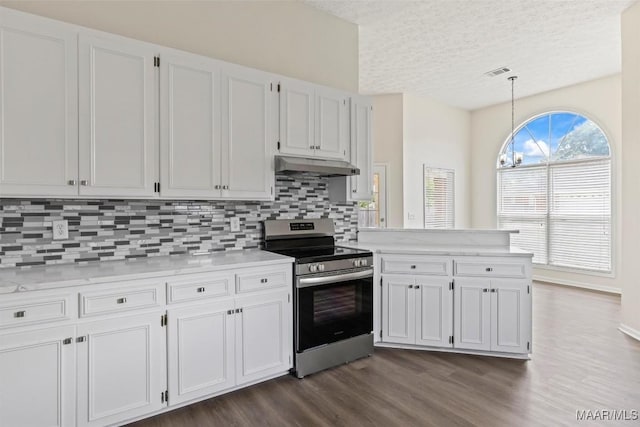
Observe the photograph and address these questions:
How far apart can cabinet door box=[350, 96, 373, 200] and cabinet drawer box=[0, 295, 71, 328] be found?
2465 mm

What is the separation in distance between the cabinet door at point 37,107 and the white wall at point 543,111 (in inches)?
242

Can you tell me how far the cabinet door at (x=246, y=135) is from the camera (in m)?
2.83

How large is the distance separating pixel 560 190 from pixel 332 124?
5088 mm

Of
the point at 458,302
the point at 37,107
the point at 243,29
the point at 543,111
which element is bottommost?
the point at 458,302

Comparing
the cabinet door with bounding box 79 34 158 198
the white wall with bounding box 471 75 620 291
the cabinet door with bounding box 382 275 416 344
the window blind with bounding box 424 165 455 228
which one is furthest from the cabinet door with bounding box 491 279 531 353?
the window blind with bounding box 424 165 455 228

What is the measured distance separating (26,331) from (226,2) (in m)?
2.81

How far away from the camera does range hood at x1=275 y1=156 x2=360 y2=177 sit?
301cm

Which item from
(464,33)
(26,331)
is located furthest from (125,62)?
(464,33)

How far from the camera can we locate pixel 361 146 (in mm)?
3627

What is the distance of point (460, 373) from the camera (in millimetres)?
2889

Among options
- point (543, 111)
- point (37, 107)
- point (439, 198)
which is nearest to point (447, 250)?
point (37, 107)

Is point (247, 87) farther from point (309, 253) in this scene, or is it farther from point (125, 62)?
point (309, 253)

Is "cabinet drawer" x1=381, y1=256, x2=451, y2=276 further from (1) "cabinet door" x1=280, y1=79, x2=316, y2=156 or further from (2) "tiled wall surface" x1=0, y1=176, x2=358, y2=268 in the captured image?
(1) "cabinet door" x1=280, y1=79, x2=316, y2=156

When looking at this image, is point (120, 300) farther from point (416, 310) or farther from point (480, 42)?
point (480, 42)
